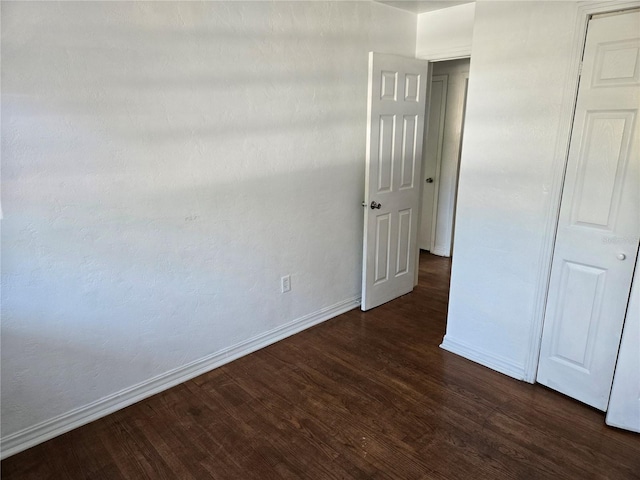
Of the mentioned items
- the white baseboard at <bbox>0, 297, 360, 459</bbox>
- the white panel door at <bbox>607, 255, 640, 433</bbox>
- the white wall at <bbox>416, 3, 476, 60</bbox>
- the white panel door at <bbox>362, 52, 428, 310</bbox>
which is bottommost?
the white baseboard at <bbox>0, 297, 360, 459</bbox>

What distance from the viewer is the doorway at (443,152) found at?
4.63 m

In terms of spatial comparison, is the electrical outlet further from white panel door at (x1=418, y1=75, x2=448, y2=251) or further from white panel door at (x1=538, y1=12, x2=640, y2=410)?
white panel door at (x1=418, y1=75, x2=448, y2=251)

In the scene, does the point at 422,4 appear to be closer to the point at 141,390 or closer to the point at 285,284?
the point at 285,284

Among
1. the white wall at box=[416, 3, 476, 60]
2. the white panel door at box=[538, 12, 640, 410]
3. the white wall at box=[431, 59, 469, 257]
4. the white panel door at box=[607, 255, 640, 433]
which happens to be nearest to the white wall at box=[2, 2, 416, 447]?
the white wall at box=[416, 3, 476, 60]

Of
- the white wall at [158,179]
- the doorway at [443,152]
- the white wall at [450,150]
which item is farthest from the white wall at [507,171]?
the white wall at [450,150]

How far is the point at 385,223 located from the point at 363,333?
0.91 meters

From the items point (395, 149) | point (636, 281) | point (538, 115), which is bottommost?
point (636, 281)

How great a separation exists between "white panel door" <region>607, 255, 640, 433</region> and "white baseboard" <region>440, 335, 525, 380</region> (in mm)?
502

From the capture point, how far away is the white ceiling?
304 centimetres

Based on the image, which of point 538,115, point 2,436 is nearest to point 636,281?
point 538,115

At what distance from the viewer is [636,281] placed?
79.0 inches

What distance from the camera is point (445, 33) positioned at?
10.7 feet

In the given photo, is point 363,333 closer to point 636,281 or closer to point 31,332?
point 636,281

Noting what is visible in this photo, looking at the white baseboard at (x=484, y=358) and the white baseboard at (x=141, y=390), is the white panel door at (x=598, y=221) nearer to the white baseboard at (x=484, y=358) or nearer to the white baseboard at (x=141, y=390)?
the white baseboard at (x=484, y=358)
